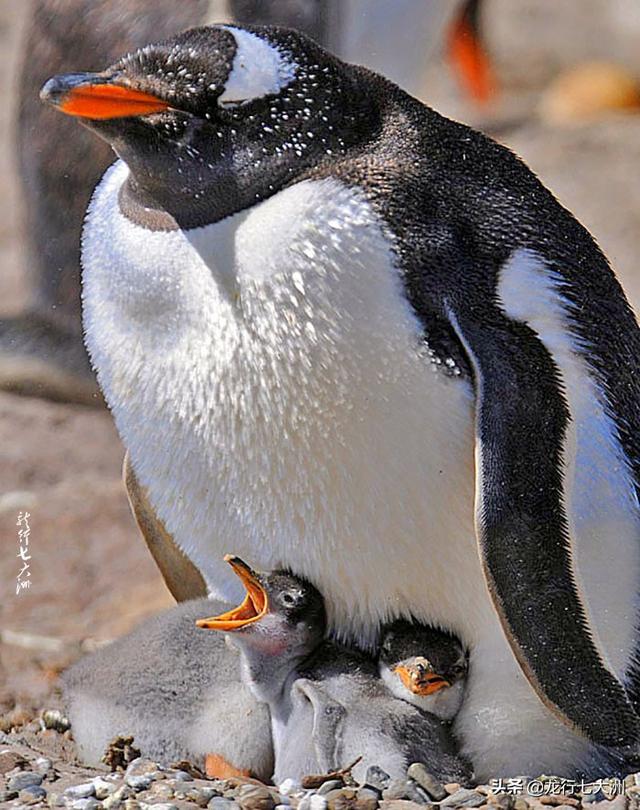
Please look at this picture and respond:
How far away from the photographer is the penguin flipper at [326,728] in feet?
7.65

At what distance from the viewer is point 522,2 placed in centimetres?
977

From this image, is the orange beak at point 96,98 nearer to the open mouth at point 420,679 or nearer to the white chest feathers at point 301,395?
the white chest feathers at point 301,395

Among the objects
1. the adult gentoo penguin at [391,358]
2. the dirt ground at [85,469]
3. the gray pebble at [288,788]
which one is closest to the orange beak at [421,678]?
the adult gentoo penguin at [391,358]

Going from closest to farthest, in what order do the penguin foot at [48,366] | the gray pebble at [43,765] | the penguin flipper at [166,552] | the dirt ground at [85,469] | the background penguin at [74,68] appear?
the gray pebble at [43,765], the penguin flipper at [166,552], the dirt ground at [85,469], the background penguin at [74,68], the penguin foot at [48,366]

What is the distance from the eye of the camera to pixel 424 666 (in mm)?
2381

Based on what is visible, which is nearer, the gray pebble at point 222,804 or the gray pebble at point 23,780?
the gray pebble at point 222,804

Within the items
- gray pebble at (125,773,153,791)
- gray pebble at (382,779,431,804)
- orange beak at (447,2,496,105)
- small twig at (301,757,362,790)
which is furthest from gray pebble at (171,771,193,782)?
orange beak at (447,2,496,105)

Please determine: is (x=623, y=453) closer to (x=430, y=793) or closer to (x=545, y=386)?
(x=545, y=386)

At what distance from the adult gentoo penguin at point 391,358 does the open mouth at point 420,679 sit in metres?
0.10

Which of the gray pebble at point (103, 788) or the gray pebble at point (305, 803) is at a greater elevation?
the gray pebble at point (305, 803)

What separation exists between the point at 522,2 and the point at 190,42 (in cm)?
774

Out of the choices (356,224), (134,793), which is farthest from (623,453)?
(134,793)

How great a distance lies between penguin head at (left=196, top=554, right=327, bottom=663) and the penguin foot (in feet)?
8.96

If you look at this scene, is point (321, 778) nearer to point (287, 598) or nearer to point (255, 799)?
point (255, 799)
